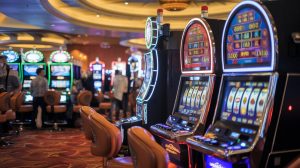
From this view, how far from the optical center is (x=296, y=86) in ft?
7.41

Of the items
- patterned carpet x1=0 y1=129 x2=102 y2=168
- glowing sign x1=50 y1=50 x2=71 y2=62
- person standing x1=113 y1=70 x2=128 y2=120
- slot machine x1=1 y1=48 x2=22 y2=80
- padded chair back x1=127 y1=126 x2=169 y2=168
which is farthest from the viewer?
glowing sign x1=50 y1=50 x2=71 y2=62

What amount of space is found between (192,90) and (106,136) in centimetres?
102

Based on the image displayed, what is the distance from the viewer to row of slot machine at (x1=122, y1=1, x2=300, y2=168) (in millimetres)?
2207

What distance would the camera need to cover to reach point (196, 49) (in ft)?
10.9

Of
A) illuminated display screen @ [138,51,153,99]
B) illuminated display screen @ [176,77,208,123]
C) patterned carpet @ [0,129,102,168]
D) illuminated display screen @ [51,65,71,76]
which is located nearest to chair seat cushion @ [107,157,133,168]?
illuminated display screen @ [176,77,208,123]

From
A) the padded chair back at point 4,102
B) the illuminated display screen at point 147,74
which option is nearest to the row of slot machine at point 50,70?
the padded chair back at point 4,102

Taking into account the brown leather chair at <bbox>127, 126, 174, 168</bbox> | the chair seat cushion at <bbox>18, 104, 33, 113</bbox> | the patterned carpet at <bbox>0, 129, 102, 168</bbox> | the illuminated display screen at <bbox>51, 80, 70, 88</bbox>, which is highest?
the illuminated display screen at <bbox>51, 80, 70, 88</bbox>

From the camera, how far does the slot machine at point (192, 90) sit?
2965mm

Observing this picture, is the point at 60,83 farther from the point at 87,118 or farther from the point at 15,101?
the point at 87,118

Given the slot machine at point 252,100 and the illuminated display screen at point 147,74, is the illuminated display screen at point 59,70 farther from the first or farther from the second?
the slot machine at point 252,100

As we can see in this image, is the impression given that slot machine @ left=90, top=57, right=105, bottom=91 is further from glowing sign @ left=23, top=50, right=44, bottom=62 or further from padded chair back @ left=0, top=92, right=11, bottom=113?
padded chair back @ left=0, top=92, right=11, bottom=113

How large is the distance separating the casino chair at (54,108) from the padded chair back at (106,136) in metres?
4.98

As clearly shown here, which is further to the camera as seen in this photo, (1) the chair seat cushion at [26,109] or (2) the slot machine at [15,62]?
(2) the slot machine at [15,62]

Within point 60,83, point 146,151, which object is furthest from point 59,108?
point 146,151
